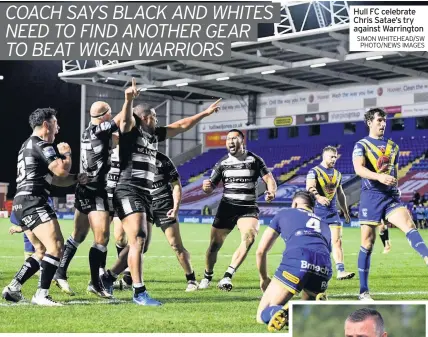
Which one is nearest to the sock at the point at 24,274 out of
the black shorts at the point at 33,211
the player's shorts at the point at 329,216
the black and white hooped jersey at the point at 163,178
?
the black shorts at the point at 33,211

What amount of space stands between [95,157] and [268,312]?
3.47 m

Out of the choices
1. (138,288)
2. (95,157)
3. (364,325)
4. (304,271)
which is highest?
(95,157)

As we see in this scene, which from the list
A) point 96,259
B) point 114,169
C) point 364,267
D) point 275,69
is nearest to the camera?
point 364,267

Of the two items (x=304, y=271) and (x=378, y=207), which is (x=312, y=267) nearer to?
(x=304, y=271)

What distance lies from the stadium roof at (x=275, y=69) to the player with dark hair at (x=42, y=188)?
27491 millimetres

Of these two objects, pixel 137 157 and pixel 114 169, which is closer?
pixel 137 157

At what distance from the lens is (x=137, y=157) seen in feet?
31.0

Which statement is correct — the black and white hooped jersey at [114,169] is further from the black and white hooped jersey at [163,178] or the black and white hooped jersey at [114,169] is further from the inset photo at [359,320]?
the inset photo at [359,320]

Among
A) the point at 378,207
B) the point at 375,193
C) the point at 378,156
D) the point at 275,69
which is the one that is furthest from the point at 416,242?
the point at 275,69

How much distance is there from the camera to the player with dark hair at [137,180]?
9.23m

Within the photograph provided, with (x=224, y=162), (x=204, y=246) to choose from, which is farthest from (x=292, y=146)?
(x=224, y=162)

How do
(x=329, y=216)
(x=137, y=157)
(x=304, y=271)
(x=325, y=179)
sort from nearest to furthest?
(x=304, y=271) < (x=137, y=157) < (x=325, y=179) < (x=329, y=216)

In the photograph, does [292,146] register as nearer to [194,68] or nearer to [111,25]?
[194,68]

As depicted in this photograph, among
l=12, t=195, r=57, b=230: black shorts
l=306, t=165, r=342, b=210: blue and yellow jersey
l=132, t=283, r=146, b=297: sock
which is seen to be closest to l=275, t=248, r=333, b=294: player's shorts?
l=132, t=283, r=146, b=297: sock
